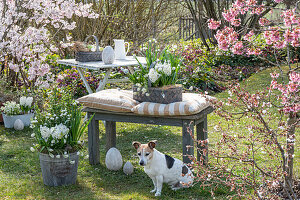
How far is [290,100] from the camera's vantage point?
109 inches

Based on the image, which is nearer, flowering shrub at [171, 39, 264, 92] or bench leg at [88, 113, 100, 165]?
bench leg at [88, 113, 100, 165]

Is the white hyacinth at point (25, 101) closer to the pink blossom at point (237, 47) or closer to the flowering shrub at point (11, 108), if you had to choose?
the flowering shrub at point (11, 108)

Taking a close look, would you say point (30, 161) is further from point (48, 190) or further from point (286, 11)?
point (286, 11)

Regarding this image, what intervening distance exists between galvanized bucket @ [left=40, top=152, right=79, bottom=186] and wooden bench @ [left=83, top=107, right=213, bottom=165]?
531 mm

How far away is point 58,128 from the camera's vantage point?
3516 millimetres

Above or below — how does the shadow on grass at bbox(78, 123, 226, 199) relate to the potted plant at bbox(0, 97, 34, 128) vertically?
below

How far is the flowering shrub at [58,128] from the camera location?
3.52 meters

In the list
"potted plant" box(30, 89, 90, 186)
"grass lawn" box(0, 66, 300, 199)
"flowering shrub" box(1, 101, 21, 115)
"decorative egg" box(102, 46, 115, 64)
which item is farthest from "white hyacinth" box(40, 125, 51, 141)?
"flowering shrub" box(1, 101, 21, 115)

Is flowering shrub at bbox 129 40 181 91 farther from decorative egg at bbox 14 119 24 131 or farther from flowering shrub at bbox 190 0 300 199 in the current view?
decorative egg at bbox 14 119 24 131

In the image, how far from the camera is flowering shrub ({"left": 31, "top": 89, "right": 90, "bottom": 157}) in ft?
11.5

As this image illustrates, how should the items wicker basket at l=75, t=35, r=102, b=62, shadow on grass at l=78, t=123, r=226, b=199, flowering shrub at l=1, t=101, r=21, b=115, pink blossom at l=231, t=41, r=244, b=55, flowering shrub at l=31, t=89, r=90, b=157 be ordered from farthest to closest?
1. flowering shrub at l=1, t=101, r=21, b=115
2. wicker basket at l=75, t=35, r=102, b=62
3. flowering shrub at l=31, t=89, r=90, b=157
4. shadow on grass at l=78, t=123, r=226, b=199
5. pink blossom at l=231, t=41, r=244, b=55

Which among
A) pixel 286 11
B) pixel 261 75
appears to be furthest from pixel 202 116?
pixel 261 75

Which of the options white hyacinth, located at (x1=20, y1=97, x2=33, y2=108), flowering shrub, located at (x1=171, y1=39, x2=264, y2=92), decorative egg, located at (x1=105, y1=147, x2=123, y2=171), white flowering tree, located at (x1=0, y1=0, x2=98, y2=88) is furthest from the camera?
flowering shrub, located at (x1=171, y1=39, x2=264, y2=92)

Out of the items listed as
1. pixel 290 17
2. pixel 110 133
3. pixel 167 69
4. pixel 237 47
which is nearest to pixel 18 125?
pixel 110 133
